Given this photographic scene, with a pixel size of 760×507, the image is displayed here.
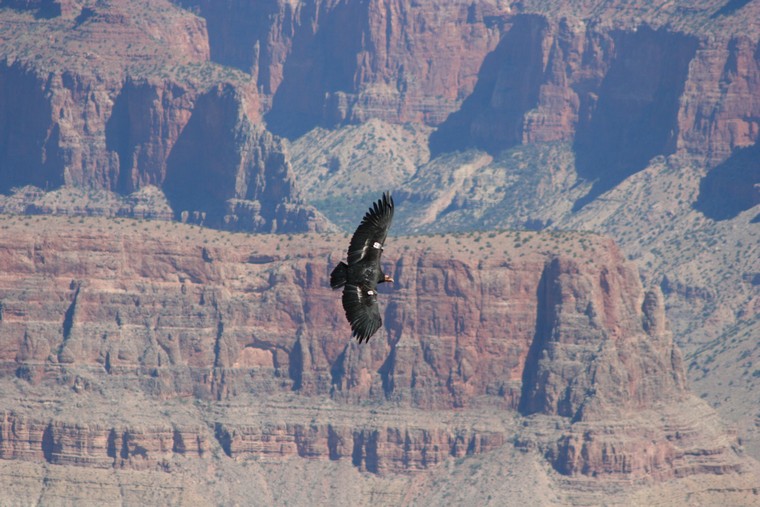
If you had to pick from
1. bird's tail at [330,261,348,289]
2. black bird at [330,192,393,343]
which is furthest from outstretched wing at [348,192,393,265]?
bird's tail at [330,261,348,289]

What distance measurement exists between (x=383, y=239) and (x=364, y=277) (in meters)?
2.05

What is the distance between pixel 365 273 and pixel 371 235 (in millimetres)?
1717

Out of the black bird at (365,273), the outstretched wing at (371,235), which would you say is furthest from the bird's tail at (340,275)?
the outstretched wing at (371,235)

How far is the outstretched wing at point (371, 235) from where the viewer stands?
142250 mm

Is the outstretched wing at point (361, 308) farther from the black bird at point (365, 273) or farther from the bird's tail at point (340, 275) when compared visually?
the bird's tail at point (340, 275)

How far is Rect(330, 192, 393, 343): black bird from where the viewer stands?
5586 inches

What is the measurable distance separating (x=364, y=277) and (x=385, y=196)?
3.68 meters

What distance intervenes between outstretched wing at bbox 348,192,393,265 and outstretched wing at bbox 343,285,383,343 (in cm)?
131

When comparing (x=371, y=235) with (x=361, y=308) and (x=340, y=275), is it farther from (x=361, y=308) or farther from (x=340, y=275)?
(x=361, y=308)

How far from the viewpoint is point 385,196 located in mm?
142750

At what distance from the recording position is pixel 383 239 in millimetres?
143125

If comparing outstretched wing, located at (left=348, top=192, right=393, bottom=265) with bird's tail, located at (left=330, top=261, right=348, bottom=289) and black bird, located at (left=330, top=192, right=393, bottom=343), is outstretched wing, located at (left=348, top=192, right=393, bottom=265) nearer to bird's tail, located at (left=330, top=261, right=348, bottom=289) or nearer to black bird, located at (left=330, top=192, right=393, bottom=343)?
black bird, located at (left=330, top=192, right=393, bottom=343)

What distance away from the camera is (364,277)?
467ft

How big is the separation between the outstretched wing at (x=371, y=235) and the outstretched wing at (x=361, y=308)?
1.31 m
